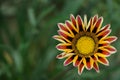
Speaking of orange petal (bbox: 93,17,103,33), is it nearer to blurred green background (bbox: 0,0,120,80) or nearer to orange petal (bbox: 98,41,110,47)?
orange petal (bbox: 98,41,110,47)

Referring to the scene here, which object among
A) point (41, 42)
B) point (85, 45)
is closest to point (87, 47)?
point (85, 45)

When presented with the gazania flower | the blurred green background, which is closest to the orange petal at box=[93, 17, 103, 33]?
the gazania flower

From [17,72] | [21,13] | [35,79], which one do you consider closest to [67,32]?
[35,79]

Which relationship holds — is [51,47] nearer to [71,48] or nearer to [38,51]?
[38,51]

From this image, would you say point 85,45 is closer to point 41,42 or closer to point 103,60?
point 103,60

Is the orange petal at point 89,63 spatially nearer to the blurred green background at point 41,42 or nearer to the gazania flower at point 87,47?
the gazania flower at point 87,47

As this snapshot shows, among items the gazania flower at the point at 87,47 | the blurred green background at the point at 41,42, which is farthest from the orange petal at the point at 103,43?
the blurred green background at the point at 41,42

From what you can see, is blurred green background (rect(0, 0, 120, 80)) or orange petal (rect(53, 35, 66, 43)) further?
blurred green background (rect(0, 0, 120, 80))
